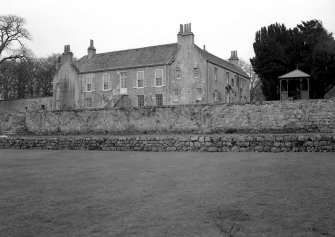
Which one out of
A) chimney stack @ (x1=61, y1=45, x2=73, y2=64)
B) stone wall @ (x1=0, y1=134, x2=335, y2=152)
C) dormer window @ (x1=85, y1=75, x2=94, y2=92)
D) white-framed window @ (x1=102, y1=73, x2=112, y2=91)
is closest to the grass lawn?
stone wall @ (x1=0, y1=134, x2=335, y2=152)

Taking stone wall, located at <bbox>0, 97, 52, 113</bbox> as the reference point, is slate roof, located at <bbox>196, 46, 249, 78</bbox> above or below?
above

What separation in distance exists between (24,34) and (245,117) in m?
37.3

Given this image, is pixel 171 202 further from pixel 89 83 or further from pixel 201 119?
pixel 89 83

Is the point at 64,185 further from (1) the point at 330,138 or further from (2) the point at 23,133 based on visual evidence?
(2) the point at 23,133

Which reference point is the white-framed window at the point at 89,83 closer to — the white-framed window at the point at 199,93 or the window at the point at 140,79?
the window at the point at 140,79

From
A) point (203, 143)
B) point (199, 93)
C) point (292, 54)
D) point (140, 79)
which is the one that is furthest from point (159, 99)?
point (203, 143)

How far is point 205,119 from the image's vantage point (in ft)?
78.4

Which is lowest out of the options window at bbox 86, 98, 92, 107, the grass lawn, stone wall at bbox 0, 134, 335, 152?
the grass lawn

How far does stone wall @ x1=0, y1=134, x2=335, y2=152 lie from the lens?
16.0 metres

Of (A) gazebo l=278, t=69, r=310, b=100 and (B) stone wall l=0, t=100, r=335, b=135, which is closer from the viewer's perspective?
(B) stone wall l=0, t=100, r=335, b=135

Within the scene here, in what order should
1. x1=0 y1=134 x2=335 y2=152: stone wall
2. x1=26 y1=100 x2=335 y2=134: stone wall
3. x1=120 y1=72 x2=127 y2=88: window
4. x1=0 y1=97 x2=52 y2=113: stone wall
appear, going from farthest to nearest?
1. x1=0 y1=97 x2=52 y2=113: stone wall
2. x1=120 y1=72 x2=127 y2=88: window
3. x1=26 y1=100 x2=335 y2=134: stone wall
4. x1=0 y1=134 x2=335 y2=152: stone wall

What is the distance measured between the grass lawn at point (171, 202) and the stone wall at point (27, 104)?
128 ft

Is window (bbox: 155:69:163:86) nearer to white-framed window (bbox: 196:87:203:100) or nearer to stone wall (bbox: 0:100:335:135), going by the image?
white-framed window (bbox: 196:87:203:100)

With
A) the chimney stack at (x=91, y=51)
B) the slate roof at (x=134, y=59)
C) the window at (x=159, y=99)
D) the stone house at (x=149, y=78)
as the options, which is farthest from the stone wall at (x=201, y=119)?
the chimney stack at (x=91, y=51)
